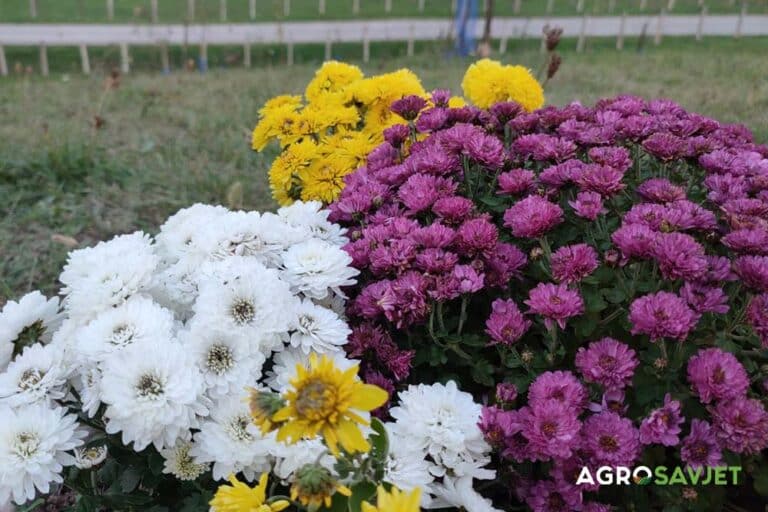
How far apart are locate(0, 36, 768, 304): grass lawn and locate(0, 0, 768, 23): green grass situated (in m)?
4.60

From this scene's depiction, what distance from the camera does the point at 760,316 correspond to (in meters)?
1.32

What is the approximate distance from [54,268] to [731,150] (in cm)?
274

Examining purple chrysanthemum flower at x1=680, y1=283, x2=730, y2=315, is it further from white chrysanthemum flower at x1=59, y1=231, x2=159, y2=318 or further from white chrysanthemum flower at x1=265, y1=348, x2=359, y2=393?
white chrysanthemum flower at x1=59, y1=231, x2=159, y2=318

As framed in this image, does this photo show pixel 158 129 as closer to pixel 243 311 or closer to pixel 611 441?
pixel 243 311

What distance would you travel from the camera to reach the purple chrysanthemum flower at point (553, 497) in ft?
4.49

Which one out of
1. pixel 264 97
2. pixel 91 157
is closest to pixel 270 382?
pixel 91 157

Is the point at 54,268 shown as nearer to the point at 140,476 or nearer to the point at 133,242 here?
the point at 133,242

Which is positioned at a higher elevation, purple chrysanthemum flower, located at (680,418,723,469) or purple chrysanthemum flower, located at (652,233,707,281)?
purple chrysanthemum flower, located at (652,233,707,281)

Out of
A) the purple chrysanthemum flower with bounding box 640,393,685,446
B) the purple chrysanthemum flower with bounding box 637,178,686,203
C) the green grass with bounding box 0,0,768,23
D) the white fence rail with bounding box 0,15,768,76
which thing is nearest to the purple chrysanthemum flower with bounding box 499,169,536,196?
the purple chrysanthemum flower with bounding box 637,178,686,203

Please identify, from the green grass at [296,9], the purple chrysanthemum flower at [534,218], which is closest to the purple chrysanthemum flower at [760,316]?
the purple chrysanthemum flower at [534,218]

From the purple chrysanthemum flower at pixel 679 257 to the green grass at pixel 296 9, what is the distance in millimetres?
11253

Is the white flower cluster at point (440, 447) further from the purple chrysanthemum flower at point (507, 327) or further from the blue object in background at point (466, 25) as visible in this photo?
the blue object in background at point (466, 25)

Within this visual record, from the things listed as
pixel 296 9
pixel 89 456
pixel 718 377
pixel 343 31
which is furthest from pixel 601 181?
pixel 296 9

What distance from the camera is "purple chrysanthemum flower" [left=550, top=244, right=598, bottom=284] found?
1.42 m
